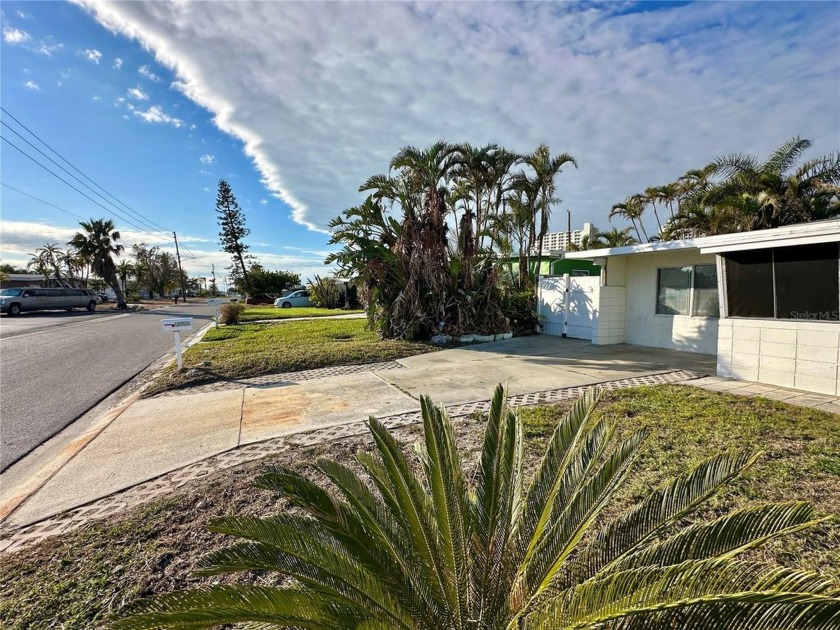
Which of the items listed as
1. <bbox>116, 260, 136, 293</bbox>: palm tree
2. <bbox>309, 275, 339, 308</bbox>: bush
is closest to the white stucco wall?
<bbox>309, 275, 339, 308</bbox>: bush

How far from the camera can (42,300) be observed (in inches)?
976

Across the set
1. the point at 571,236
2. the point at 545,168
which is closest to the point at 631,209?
the point at 571,236

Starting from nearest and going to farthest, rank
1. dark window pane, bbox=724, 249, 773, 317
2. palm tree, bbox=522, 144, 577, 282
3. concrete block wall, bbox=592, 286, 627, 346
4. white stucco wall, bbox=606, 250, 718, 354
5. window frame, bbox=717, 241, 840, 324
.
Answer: window frame, bbox=717, 241, 840, 324 < dark window pane, bbox=724, 249, 773, 317 < white stucco wall, bbox=606, 250, 718, 354 < concrete block wall, bbox=592, 286, 627, 346 < palm tree, bbox=522, 144, 577, 282

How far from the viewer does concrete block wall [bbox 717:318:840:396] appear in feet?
19.2

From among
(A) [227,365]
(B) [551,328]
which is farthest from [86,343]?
(B) [551,328]

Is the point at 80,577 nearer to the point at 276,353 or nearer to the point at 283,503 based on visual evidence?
the point at 283,503

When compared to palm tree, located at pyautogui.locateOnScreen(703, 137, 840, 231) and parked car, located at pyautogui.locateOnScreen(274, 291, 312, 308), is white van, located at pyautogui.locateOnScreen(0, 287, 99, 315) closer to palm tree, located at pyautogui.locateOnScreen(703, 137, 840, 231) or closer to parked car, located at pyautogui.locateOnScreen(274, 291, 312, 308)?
parked car, located at pyautogui.locateOnScreen(274, 291, 312, 308)

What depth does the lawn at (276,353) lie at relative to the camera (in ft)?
26.4

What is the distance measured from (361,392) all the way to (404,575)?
496 centimetres

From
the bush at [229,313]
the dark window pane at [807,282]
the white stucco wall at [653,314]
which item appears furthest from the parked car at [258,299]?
the dark window pane at [807,282]

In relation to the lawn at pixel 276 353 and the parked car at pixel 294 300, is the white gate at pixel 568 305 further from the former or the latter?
the parked car at pixel 294 300

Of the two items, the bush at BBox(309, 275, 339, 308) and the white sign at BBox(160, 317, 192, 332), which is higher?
the bush at BBox(309, 275, 339, 308)

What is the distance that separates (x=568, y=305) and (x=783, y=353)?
5760 millimetres

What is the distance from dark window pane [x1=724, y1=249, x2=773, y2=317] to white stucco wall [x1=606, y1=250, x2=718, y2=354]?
2197 millimetres
